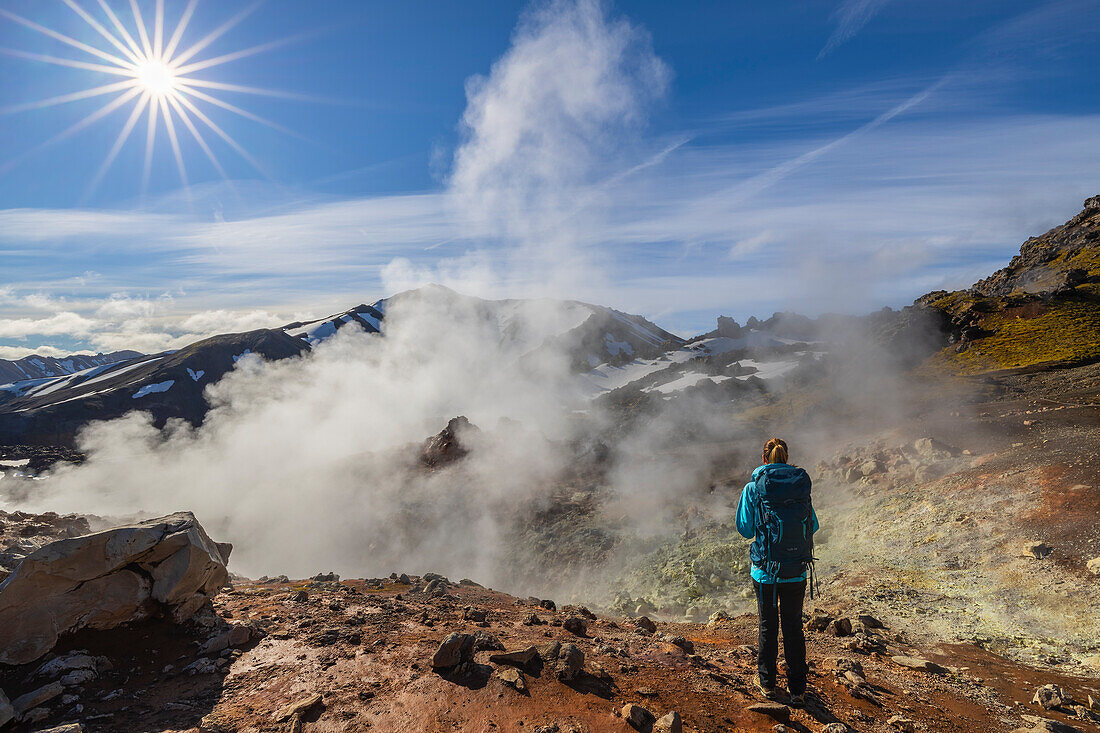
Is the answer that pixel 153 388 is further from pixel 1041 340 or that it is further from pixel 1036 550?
pixel 1041 340

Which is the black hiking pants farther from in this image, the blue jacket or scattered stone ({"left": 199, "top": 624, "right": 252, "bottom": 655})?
scattered stone ({"left": 199, "top": 624, "right": 252, "bottom": 655})

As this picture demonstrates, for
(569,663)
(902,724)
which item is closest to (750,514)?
(902,724)

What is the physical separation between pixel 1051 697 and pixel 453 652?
21.0 ft

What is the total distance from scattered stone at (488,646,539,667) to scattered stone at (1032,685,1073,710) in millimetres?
5432

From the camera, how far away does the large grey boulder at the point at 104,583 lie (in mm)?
5117

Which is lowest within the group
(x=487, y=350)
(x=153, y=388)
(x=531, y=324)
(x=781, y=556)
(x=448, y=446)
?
(x=448, y=446)

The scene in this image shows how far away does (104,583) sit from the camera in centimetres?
576

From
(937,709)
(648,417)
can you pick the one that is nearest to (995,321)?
(648,417)

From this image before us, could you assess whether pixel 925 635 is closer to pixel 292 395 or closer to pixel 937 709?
pixel 937 709

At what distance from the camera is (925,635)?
284 inches

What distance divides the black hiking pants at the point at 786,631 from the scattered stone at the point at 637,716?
4.22ft

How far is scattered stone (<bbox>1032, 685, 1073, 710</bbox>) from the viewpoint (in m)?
4.86

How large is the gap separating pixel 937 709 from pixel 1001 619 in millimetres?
4210

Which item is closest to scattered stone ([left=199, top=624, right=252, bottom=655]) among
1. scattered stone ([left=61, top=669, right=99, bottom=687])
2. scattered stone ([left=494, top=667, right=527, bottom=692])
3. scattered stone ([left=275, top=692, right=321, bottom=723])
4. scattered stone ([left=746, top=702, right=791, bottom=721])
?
scattered stone ([left=61, top=669, right=99, bottom=687])
